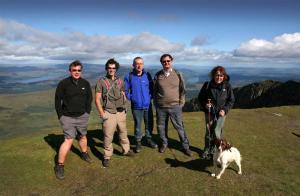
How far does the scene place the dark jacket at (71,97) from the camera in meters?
13.9

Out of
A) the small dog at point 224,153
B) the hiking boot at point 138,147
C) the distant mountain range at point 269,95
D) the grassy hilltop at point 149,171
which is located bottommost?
the distant mountain range at point 269,95

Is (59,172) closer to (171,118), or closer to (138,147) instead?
(138,147)

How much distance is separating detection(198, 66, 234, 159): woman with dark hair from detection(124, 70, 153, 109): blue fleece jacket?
2850mm

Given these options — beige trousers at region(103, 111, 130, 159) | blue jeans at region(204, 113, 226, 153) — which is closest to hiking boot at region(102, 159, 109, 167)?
beige trousers at region(103, 111, 130, 159)

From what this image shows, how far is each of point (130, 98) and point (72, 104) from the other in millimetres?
3251

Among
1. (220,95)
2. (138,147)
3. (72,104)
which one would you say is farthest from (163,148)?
(72,104)

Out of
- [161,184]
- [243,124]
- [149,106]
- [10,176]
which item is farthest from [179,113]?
[243,124]

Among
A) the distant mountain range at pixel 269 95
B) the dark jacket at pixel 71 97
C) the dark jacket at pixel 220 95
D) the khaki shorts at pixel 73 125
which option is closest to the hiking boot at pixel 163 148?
the dark jacket at pixel 220 95

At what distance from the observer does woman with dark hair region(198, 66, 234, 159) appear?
1446 cm

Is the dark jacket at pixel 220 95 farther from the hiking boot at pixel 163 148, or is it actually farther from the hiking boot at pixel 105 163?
the hiking boot at pixel 105 163

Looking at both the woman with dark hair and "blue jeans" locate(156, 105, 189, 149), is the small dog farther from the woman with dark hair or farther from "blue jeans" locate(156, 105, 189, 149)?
"blue jeans" locate(156, 105, 189, 149)

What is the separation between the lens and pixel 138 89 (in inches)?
627

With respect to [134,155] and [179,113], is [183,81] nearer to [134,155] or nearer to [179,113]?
[179,113]

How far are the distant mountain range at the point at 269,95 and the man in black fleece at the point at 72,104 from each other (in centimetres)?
8795
